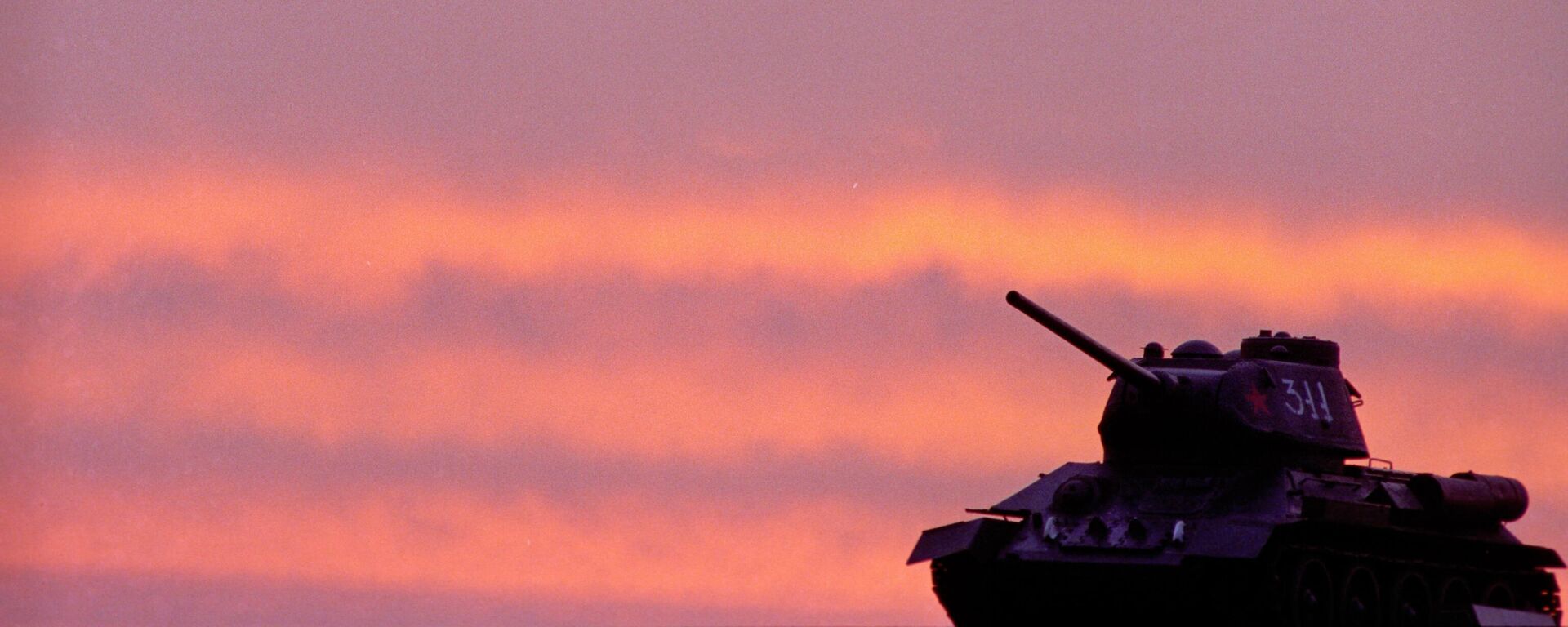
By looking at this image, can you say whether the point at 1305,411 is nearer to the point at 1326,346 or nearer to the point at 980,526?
the point at 1326,346

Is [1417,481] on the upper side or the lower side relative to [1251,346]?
lower

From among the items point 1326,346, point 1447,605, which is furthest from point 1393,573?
point 1326,346

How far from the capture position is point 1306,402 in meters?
40.8

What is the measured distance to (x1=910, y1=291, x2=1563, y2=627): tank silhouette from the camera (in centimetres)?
3716

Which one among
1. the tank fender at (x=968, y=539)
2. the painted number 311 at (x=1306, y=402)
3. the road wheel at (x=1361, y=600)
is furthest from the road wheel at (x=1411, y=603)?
the tank fender at (x=968, y=539)

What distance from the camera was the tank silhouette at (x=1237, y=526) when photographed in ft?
122

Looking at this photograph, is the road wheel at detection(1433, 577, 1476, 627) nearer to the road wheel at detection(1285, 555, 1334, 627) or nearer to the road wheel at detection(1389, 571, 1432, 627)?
the road wheel at detection(1389, 571, 1432, 627)

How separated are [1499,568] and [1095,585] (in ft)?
25.2

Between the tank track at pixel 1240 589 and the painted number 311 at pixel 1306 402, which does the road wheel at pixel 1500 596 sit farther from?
the painted number 311 at pixel 1306 402

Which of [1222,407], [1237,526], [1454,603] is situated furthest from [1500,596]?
[1237,526]

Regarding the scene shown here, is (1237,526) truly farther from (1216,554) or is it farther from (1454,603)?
(1454,603)

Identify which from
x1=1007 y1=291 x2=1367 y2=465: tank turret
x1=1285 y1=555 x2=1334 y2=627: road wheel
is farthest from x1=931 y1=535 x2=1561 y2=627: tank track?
x1=1007 y1=291 x2=1367 y2=465: tank turret

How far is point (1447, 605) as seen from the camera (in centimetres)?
4016

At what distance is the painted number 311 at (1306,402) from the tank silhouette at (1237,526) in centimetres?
4
